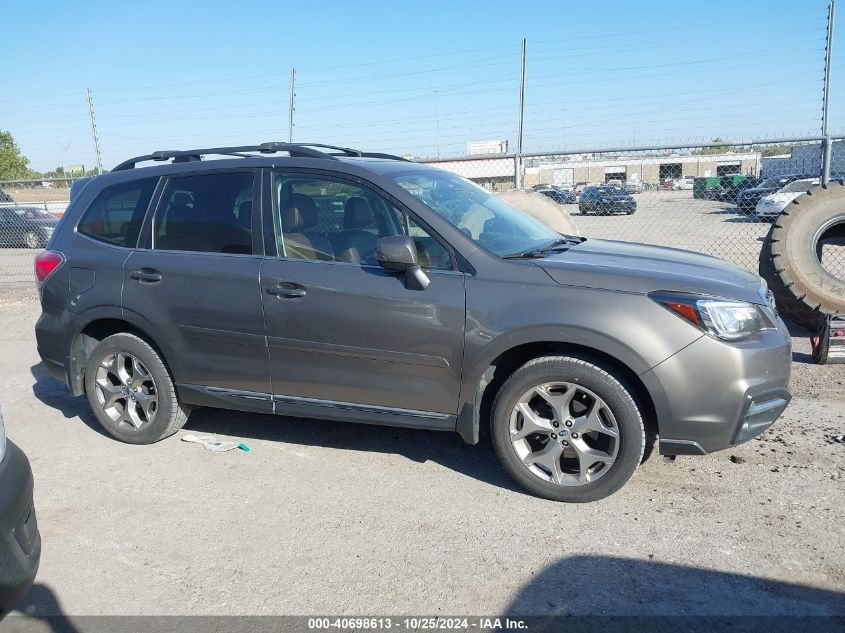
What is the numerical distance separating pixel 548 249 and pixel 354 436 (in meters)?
1.83

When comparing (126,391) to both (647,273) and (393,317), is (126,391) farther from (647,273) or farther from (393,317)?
(647,273)

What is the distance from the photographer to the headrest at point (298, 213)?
4336 millimetres

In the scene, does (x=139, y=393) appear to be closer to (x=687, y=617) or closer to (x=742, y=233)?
(x=687, y=617)

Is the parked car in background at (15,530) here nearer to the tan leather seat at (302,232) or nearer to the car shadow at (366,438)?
the tan leather seat at (302,232)

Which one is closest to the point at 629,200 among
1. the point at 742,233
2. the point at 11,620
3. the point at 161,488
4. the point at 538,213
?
the point at 538,213

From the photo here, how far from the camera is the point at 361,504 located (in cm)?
388

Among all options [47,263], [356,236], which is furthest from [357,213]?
[47,263]

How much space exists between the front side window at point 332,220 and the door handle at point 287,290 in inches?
7.4

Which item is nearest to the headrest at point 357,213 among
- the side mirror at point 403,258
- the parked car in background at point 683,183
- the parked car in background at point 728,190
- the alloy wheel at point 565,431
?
the side mirror at point 403,258

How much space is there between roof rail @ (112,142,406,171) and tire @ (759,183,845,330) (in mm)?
3916

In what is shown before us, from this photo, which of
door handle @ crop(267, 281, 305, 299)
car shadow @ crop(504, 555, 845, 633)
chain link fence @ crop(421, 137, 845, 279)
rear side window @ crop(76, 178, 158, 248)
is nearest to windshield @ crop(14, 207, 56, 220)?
chain link fence @ crop(421, 137, 845, 279)

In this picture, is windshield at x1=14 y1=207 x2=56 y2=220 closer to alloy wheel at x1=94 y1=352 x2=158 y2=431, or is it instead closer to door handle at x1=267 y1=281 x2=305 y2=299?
alloy wheel at x1=94 y1=352 x2=158 y2=431

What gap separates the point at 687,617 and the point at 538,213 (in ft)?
20.1

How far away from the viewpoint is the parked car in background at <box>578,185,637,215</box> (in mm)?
10453
